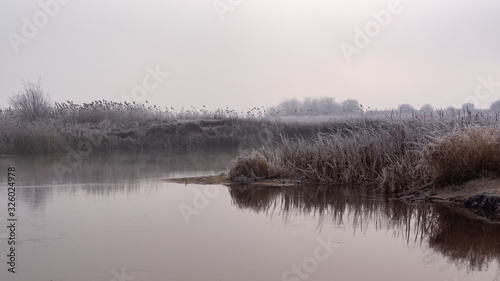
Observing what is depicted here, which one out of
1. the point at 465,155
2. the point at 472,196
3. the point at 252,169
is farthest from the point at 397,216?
the point at 252,169

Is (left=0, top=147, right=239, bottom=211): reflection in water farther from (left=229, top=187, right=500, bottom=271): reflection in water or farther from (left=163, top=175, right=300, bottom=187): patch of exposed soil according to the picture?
(left=229, top=187, right=500, bottom=271): reflection in water

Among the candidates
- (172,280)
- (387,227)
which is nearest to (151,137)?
(387,227)

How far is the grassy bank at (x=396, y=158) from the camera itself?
31.0ft

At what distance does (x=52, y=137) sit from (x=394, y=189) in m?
15.8

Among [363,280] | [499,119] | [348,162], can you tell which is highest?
[499,119]

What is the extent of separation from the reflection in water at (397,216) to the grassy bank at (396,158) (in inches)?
28.2

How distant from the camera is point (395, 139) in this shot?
11.6m

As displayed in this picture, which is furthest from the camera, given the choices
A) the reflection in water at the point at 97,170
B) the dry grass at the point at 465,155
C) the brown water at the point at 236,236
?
the reflection in water at the point at 97,170

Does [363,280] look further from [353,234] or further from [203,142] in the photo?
[203,142]

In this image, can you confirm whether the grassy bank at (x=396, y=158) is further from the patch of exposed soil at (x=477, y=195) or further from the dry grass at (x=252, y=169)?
the patch of exposed soil at (x=477, y=195)

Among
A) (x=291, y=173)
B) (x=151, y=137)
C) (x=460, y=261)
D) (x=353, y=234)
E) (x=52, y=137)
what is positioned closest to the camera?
(x=460, y=261)

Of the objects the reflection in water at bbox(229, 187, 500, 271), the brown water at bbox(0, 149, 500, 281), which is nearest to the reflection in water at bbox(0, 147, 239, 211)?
the brown water at bbox(0, 149, 500, 281)

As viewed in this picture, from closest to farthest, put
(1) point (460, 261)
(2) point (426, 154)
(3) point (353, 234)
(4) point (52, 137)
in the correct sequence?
(1) point (460, 261) < (3) point (353, 234) < (2) point (426, 154) < (4) point (52, 137)

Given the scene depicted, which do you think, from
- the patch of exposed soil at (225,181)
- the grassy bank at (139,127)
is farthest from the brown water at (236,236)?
the grassy bank at (139,127)
